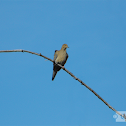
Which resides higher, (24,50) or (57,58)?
(57,58)

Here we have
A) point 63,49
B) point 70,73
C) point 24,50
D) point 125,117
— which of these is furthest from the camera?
point 63,49

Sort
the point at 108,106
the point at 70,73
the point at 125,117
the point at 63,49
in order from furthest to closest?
the point at 63,49 → the point at 70,73 → the point at 108,106 → the point at 125,117

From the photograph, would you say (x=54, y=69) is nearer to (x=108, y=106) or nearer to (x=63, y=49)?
(x=63, y=49)

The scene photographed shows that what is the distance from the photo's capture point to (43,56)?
268 centimetres

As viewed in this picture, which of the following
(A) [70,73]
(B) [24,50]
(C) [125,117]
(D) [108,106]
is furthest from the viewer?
(A) [70,73]

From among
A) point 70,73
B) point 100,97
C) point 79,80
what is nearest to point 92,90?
point 100,97

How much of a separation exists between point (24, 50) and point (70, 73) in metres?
0.76

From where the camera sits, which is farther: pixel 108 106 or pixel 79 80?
pixel 79 80

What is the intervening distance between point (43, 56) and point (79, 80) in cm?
69

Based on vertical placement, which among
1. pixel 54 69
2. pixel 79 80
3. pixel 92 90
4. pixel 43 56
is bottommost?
pixel 92 90

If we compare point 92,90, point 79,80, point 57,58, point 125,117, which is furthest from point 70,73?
point 57,58

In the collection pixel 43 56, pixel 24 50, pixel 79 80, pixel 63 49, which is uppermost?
pixel 63 49

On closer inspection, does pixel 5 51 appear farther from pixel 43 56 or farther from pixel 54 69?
pixel 54 69

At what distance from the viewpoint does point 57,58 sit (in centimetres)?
851
